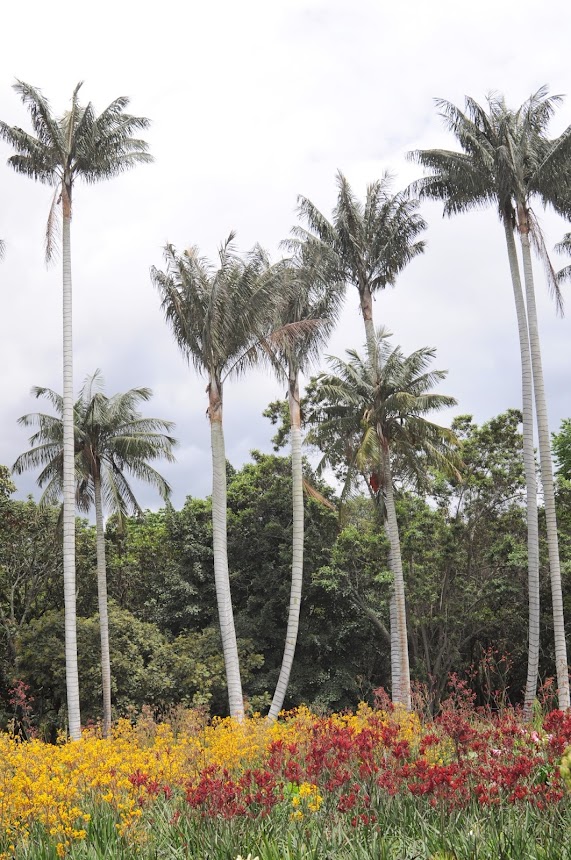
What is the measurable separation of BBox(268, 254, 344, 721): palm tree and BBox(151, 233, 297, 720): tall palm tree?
109 centimetres

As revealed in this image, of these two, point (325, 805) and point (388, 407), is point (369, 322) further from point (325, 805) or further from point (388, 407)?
point (325, 805)

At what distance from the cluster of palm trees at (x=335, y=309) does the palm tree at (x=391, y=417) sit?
1.7 inches

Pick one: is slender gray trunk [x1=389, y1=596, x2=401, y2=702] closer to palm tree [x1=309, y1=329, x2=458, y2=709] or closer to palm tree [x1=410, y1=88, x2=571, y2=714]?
palm tree [x1=309, y1=329, x2=458, y2=709]

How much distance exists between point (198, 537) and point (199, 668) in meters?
5.18

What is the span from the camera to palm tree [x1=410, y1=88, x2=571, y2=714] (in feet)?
65.2

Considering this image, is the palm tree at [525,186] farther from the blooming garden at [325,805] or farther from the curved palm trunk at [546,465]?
the blooming garden at [325,805]

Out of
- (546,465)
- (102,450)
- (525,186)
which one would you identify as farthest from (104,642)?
(525,186)

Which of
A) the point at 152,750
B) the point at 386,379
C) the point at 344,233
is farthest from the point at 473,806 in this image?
the point at 344,233

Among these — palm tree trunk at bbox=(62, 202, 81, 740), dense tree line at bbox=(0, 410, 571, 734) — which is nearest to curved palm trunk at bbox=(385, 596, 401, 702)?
dense tree line at bbox=(0, 410, 571, 734)

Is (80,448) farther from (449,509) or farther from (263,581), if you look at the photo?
(449,509)

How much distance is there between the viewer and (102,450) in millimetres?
26828

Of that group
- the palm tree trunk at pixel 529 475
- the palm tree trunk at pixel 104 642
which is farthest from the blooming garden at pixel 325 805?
the palm tree trunk at pixel 104 642

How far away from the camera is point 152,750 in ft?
32.3

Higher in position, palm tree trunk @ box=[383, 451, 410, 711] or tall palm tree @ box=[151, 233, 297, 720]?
tall palm tree @ box=[151, 233, 297, 720]
